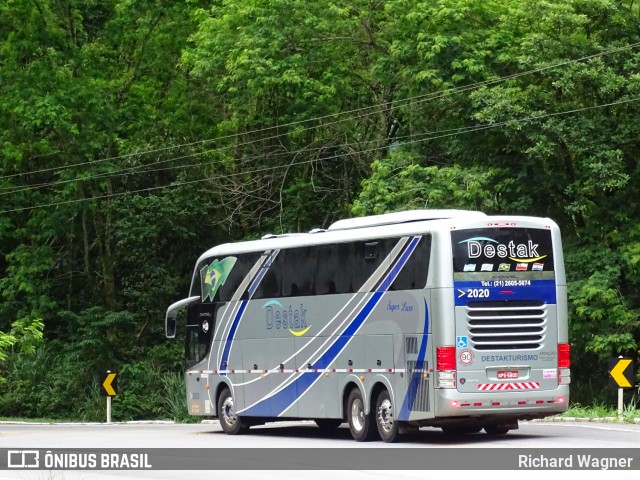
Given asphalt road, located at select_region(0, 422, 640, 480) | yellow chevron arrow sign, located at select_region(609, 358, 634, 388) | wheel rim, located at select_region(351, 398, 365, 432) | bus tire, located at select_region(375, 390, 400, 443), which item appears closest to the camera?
asphalt road, located at select_region(0, 422, 640, 480)

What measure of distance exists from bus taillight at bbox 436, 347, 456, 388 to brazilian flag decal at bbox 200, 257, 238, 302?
7.72m

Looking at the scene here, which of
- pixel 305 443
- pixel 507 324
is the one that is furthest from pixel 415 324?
pixel 305 443

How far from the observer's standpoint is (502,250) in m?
22.4

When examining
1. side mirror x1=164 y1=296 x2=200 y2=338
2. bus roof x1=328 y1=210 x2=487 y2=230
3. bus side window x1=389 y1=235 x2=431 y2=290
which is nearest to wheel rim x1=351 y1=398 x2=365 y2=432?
bus side window x1=389 y1=235 x2=431 y2=290

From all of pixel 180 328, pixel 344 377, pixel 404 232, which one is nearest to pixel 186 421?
pixel 180 328

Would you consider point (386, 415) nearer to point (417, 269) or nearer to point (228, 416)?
point (417, 269)

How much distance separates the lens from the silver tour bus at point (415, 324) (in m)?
22.0

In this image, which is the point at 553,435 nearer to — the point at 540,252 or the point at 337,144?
the point at 540,252

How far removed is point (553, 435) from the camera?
23.0 meters

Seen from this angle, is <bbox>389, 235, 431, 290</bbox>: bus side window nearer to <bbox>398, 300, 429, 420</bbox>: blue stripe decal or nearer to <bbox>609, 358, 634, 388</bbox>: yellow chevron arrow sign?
<bbox>398, 300, 429, 420</bbox>: blue stripe decal

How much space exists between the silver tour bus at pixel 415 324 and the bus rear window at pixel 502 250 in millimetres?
17

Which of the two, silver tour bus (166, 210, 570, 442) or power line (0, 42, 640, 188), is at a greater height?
power line (0, 42, 640, 188)

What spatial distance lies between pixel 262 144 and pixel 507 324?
2497 centimetres

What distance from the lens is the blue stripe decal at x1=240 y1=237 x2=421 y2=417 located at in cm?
2305
